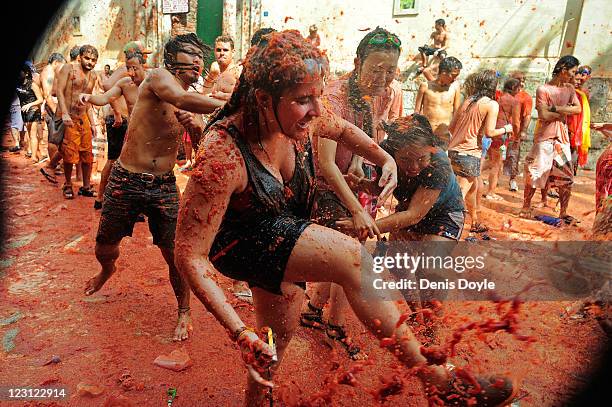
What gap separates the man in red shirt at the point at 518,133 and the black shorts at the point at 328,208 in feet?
20.9

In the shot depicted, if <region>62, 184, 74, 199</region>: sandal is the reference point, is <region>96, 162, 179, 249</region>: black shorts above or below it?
above

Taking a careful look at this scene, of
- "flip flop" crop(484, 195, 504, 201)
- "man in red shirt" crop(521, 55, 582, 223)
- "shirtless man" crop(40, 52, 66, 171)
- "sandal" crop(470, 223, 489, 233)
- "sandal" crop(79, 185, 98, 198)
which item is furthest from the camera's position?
"flip flop" crop(484, 195, 504, 201)

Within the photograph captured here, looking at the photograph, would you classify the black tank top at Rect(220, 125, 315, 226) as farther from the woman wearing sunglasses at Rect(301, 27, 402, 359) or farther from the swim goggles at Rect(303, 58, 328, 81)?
the woman wearing sunglasses at Rect(301, 27, 402, 359)

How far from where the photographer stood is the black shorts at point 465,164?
6.03 m

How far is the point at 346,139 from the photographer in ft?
8.16

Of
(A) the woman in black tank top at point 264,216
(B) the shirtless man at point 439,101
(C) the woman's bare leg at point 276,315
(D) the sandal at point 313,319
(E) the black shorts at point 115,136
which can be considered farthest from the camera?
(B) the shirtless man at point 439,101

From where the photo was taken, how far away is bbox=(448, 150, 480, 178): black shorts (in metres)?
6.03

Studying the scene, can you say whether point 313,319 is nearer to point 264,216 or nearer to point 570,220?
point 264,216

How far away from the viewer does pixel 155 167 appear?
332 cm

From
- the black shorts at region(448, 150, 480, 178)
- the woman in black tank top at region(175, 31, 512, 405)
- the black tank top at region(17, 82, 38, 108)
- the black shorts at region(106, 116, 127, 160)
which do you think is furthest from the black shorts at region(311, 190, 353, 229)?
the black tank top at region(17, 82, 38, 108)

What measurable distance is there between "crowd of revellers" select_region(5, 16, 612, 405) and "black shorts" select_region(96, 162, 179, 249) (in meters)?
0.01

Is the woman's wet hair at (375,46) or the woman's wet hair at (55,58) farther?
the woman's wet hair at (55,58)

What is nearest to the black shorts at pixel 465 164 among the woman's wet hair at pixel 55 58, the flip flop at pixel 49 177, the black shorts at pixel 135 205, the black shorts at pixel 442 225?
the black shorts at pixel 442 225

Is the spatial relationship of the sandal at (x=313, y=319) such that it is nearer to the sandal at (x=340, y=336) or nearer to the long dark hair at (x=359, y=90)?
the sandal at (x=340, y=336)
